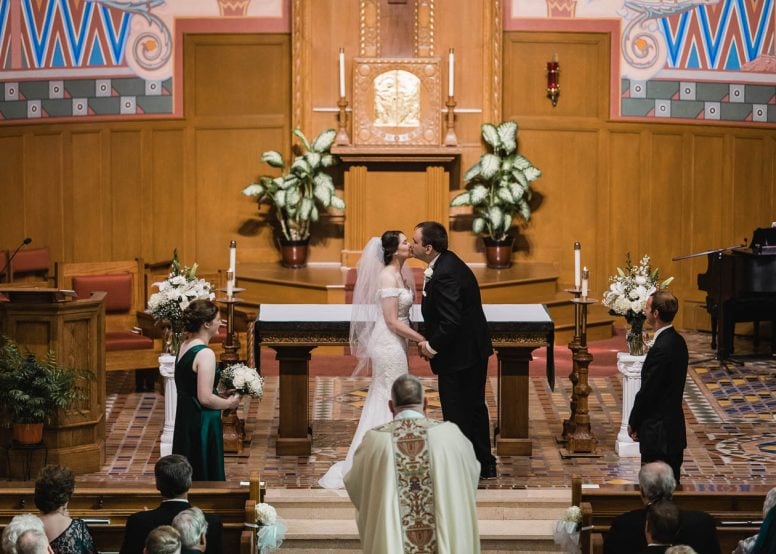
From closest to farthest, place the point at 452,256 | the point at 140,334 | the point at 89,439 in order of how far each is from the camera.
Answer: the point at 452,256, the point at 89,439, the point at 140,334

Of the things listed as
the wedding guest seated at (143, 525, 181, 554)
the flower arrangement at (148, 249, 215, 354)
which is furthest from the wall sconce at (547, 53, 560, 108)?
the wedding guest seated at (143, 525, 181, 554)

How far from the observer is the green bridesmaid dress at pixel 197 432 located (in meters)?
7.16

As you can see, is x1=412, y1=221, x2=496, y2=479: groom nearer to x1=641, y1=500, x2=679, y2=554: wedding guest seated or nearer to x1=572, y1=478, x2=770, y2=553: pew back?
x1=572, y1=478, x2=770, y2=553: pew back

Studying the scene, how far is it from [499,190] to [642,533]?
832 cm

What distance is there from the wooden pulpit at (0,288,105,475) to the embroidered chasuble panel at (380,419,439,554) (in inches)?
142

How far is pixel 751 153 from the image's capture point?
14.4 metres

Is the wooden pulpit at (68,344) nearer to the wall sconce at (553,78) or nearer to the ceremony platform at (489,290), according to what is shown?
the ceremony platform at (489,290)

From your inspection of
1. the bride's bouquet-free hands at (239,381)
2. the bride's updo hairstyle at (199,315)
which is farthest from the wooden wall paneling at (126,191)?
the bride's updo hairstyle at (199,315)

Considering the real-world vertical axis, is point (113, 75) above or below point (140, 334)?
above

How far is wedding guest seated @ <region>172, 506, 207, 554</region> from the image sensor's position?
523 cm

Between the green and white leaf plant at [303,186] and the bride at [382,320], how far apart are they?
5.32 meters

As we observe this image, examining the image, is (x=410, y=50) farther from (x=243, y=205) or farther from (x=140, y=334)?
(x=140, y=334)

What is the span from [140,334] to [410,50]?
452 centimetres

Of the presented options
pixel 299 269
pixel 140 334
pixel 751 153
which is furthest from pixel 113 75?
pixel 751 153
